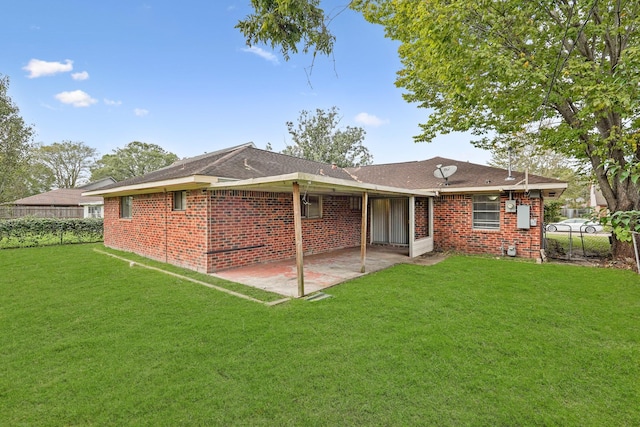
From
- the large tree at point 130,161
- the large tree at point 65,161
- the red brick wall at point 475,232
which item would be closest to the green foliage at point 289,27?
the red brick wall at point 475,232

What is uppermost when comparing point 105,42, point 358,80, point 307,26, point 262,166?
point 105,42

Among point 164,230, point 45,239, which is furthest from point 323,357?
point 45,239

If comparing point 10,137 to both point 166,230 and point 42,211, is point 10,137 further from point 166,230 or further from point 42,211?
point 166,230

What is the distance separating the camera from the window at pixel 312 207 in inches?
381

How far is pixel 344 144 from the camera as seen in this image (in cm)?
3144

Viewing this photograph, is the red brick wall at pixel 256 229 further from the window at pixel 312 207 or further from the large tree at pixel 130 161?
the large tree at pixel 130 161

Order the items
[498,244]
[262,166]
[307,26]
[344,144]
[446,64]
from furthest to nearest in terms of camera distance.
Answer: [344,144] → [498,244] → [262,166] → [446,64] → [307,26]

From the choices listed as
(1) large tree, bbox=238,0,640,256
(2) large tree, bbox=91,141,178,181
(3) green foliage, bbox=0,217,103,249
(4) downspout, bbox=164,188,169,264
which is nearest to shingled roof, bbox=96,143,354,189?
(4) downspout, bbox=164,188,169,264

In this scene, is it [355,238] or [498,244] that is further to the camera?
[355,238]

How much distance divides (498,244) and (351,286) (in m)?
6.63

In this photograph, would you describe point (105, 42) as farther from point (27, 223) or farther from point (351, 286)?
point (351, 286)

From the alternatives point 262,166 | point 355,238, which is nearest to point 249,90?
point 262,166

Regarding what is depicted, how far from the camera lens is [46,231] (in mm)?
12680

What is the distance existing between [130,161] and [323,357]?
41013 millimetres
